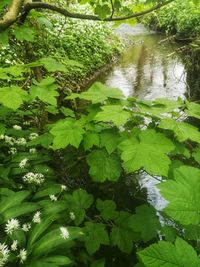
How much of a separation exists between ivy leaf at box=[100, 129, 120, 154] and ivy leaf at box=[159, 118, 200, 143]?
0.30 m

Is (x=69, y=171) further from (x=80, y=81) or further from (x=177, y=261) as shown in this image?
(x=80, y=81)

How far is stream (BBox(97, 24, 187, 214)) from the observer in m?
4.16

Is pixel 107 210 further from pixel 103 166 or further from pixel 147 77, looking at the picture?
pixel 147 77

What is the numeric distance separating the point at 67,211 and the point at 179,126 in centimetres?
109

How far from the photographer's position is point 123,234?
2.46 m

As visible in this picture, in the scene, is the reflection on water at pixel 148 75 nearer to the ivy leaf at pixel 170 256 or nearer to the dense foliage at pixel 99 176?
the dense foliage at pixel 99 176

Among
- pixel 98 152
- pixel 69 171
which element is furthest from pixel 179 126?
Answer: pixel 69 171

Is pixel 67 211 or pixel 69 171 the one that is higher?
pixel 67 211

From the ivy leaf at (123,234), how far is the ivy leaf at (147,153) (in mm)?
1012

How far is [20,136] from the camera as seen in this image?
2949 millimetres

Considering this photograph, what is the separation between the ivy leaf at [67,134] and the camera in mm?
1856

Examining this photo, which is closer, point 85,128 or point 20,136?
point 85,128

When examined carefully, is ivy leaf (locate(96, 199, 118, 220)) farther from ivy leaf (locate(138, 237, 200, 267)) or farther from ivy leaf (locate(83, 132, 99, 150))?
ivy leaf (locate(138, 237, 200, 267))

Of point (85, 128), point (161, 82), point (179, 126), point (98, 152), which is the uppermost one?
point (179, 126)
